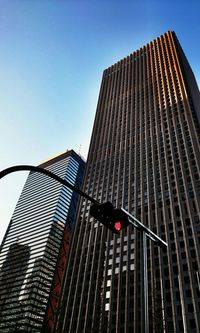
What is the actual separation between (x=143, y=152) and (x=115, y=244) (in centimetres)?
2794

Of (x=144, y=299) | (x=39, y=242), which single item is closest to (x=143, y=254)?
(x=144, y=299)

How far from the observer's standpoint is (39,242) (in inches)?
4338

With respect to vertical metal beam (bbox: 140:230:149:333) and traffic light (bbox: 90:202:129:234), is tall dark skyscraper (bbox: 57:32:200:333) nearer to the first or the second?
vertical metal beam (bbox: 140:230:149:333)

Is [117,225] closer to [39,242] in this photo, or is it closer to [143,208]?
[143,208]

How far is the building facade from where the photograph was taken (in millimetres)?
98913

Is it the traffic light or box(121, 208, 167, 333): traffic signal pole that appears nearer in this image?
the traffic light

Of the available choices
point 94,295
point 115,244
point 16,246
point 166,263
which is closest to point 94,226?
point 115,244

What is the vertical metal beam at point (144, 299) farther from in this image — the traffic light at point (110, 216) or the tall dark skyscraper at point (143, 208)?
the tall dark skyscraper at point (143, 208)

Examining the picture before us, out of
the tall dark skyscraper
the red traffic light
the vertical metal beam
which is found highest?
the tall dark skyscraper

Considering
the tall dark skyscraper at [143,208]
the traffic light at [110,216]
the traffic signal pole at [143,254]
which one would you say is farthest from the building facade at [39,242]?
the traffic light at [110,216]

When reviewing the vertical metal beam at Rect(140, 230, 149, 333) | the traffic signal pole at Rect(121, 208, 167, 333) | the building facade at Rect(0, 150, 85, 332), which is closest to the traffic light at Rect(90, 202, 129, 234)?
the traffic signal pole at Rect(121, 208, 167, 333)

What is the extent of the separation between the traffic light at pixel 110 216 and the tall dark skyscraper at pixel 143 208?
25590 millimetres

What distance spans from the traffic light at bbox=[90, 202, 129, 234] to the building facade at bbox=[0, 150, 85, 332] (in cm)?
9180

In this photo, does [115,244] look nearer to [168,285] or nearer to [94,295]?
[94,295]
